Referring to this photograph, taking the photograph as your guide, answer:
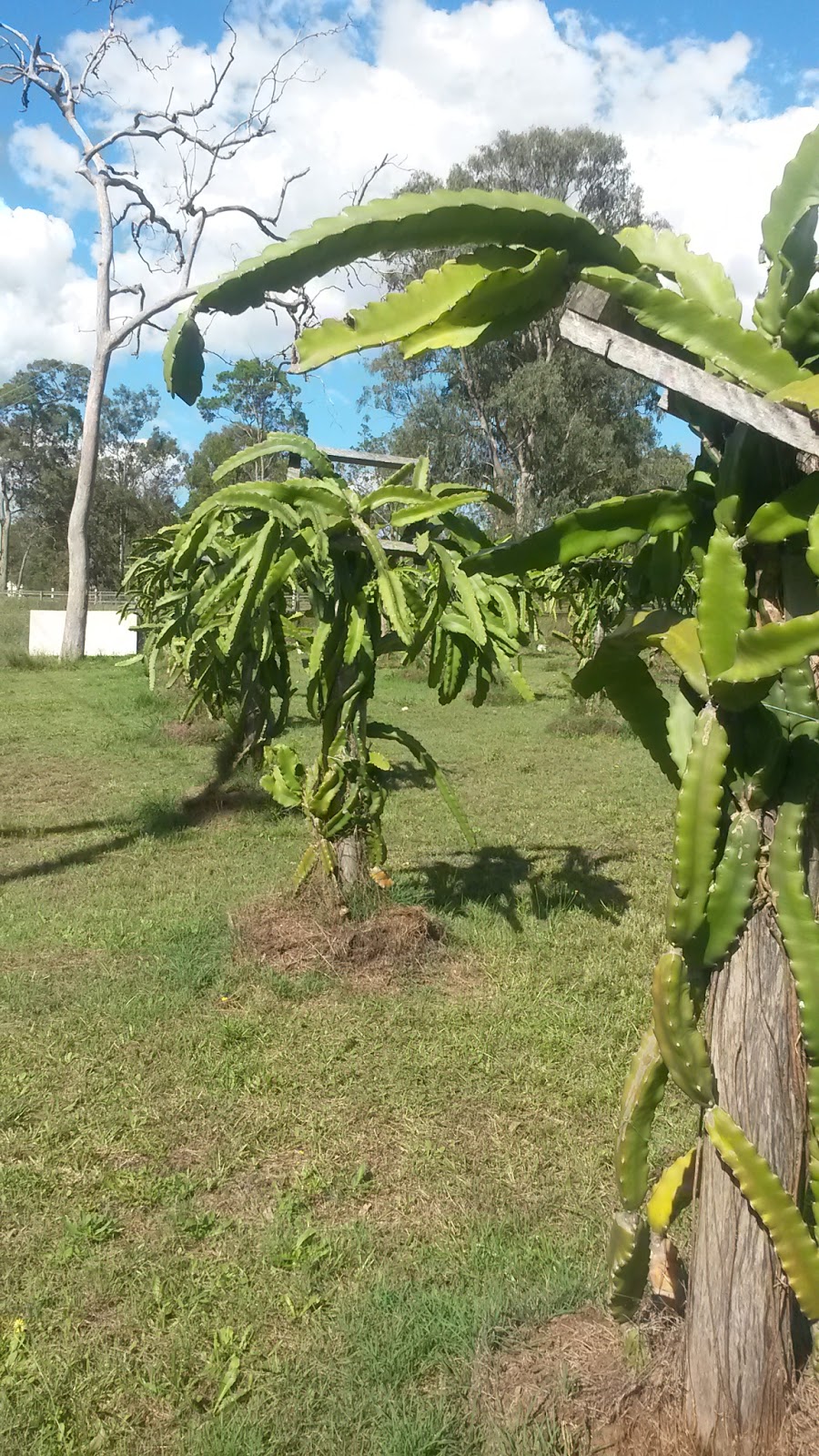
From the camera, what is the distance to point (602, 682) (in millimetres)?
1958

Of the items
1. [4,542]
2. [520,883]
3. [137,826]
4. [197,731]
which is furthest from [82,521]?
[4,542]

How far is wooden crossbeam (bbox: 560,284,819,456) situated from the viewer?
56.7 inches

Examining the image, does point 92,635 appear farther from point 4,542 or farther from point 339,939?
point 4,542

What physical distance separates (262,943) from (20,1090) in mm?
1455

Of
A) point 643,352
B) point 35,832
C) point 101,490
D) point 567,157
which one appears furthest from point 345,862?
point 101,490

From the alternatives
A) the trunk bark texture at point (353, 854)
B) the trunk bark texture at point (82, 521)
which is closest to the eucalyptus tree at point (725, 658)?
the trunk bark texture at point (353, 854)

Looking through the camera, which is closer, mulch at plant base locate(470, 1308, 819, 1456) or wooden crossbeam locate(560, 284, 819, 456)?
wooden crossbeam locate(560, 284, 819, 456)

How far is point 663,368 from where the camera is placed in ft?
5.03

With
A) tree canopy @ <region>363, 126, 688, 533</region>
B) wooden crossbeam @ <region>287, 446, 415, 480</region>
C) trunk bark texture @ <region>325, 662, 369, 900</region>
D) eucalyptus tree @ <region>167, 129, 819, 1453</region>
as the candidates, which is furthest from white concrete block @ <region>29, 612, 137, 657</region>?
eucalyptus tree @ <region>167, 129, 819, 1453</region>

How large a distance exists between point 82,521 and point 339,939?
60.4 ft

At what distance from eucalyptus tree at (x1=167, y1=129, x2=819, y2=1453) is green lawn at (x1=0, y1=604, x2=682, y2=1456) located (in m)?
0.91

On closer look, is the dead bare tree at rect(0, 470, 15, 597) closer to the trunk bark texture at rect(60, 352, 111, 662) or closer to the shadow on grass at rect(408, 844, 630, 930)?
the trunk bark texture at rect(60, 352, 111, 662)

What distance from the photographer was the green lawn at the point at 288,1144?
2434 mm

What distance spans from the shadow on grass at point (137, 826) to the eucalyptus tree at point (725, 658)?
5.51 meters
